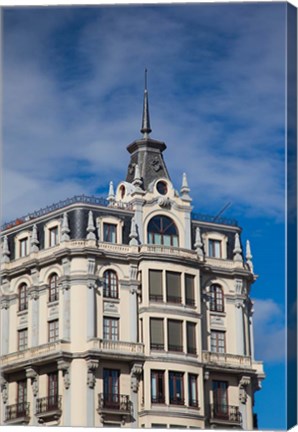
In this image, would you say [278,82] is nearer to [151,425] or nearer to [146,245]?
[146,245]

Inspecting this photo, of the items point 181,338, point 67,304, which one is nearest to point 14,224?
point 67,304

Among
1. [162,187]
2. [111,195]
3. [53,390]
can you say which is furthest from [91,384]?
[162,187]

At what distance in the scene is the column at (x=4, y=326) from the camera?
27.3 meters

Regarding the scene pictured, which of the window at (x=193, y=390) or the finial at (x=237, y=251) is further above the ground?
the finial at (x=237, y=251)

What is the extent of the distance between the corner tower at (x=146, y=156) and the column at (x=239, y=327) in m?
3.08

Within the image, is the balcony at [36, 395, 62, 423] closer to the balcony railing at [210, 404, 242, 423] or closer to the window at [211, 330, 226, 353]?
the balcony railing at [210, 404, 242, 423]

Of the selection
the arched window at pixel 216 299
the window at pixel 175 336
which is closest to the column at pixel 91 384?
the window at pixel 175 336

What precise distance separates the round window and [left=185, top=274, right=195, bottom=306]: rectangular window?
1.80 m

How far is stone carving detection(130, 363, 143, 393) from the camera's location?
87.5 ft

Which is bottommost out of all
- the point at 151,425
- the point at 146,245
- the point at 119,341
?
the point at 151,425

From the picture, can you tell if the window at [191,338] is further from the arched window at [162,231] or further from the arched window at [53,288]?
the arched window at [53,288]

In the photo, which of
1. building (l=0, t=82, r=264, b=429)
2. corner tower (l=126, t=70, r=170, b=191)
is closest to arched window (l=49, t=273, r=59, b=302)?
building (l=0, t=82, r=264, b=429)

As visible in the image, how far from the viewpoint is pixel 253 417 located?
86.6ft

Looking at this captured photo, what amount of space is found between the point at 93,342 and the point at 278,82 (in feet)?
20.7
